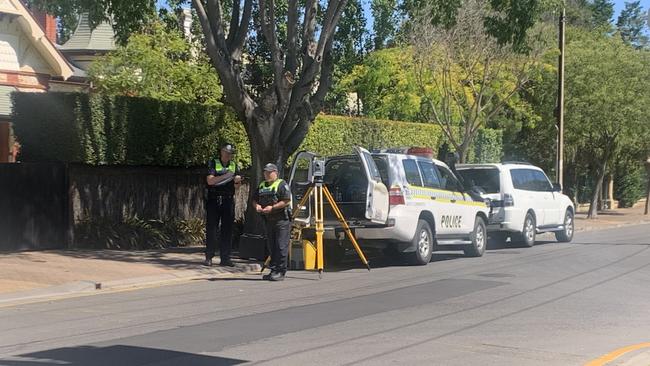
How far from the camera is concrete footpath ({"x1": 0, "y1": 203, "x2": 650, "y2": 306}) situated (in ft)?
36.1

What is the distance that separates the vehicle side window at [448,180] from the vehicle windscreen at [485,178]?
7.15 feet

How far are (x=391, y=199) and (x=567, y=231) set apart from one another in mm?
8822

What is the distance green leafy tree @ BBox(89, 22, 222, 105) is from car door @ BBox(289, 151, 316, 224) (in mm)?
7276

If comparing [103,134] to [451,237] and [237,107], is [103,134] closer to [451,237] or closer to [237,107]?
[237,107]

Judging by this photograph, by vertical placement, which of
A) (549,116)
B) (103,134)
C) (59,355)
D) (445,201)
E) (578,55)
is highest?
(578,55)

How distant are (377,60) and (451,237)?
14483mm

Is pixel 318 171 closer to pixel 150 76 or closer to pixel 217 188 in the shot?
pixel 217 188

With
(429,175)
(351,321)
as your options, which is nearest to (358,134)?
(429,175)

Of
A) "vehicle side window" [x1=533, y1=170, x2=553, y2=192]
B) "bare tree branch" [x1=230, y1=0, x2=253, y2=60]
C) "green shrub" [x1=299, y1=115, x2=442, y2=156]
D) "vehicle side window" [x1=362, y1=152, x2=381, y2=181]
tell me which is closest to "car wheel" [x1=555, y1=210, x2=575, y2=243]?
"vehicle side window" [x1=533, y1=170, x2=553, y2=192]

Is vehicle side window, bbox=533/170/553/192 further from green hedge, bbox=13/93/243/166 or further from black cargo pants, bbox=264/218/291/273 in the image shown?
black cargo pants, bbox=264/218/291/273

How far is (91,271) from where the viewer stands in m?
12.5

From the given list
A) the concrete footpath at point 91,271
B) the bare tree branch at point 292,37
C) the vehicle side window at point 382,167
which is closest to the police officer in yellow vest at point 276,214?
the concrete footpath at point 91,271

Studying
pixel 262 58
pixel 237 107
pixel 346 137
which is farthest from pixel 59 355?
pixel 262 58

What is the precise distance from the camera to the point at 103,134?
607 inches
